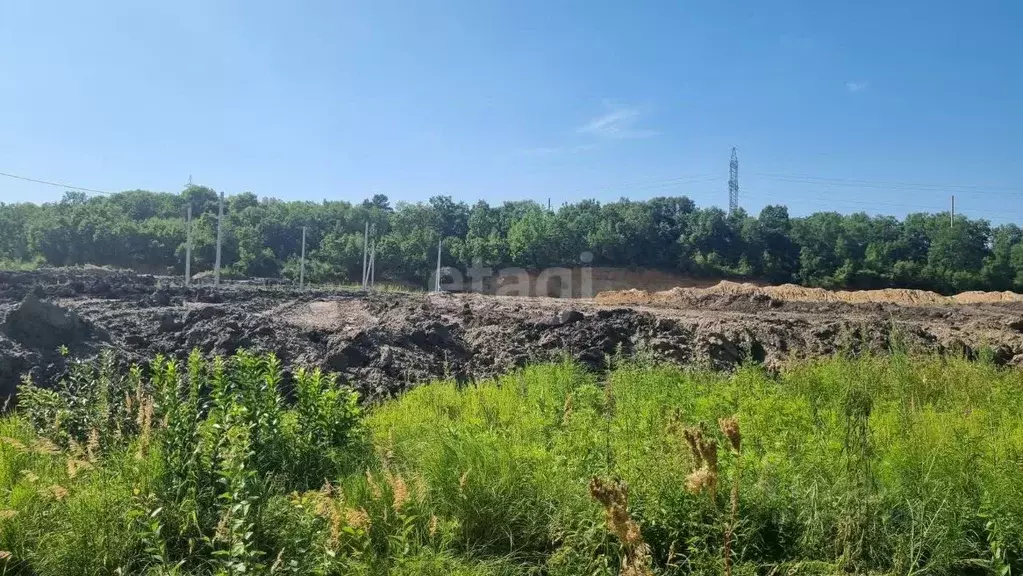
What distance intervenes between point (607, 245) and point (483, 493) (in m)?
45.7

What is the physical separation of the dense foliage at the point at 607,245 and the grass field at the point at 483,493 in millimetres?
42380

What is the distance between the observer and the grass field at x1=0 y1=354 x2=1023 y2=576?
3629mm

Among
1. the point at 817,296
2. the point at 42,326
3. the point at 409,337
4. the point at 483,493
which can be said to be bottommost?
the point at 483,493

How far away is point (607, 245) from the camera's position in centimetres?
4916

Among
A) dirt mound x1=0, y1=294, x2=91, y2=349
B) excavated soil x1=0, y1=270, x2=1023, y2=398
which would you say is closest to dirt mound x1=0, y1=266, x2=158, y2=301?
excavated soil x1=0, y1=270, x2=1023, y2=398

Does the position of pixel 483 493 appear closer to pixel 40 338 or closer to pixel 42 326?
pixel 40 338

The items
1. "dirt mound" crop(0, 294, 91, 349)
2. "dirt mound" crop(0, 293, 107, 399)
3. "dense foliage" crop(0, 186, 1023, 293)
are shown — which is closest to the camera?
"dirt mound" crop(0, 293, 107, 399)

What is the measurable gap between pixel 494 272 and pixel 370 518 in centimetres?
4494

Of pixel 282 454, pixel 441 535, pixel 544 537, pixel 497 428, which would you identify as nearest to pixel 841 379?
pixel 497 428

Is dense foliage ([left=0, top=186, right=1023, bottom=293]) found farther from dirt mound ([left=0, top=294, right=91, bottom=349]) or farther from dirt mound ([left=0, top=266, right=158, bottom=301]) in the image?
dirt mound ([left=0, top=294, right=91, bottom=349])

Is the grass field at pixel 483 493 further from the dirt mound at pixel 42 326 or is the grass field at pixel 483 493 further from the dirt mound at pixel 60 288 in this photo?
the dirt mound at pixel 60 288

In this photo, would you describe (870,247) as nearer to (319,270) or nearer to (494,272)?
(494,272)

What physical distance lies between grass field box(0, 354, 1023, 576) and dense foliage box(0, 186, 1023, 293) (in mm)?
42380

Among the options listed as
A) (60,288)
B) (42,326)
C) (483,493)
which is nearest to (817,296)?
(60,288)
